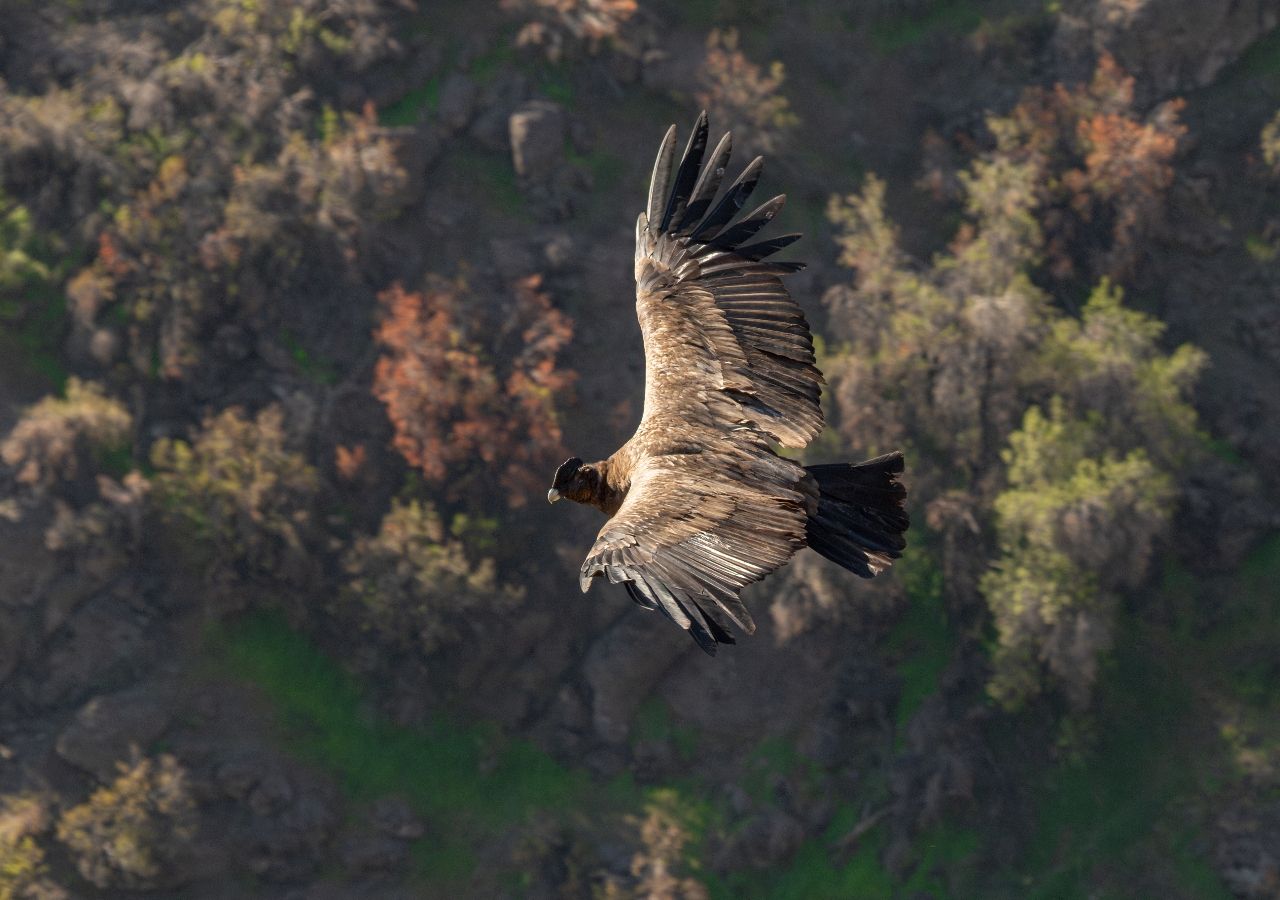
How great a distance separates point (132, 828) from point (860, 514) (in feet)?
71.0

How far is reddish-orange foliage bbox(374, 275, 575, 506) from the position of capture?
32062 mm

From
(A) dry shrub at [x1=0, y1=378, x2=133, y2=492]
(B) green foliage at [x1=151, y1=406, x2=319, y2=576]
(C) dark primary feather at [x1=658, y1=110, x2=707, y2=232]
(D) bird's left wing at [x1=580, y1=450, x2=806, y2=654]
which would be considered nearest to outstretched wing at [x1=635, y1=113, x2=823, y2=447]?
(C) dark primary feather at [x1=658, y1=110, x2=707, y2=232]

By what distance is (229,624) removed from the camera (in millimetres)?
33250

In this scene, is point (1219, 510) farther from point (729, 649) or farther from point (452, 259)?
point (452, 259)

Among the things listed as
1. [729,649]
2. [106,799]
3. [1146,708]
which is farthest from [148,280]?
[1146,708]

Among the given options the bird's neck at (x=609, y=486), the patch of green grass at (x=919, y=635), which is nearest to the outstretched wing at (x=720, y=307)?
the bird's neck at (x=609, y=486)

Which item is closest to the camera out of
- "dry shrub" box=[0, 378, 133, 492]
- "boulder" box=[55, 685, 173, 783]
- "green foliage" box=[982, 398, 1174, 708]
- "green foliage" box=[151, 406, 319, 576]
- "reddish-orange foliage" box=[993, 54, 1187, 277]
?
"green foliage" box=[982, 398, 1174, 708]

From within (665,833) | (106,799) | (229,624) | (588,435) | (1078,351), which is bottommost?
(106,799)

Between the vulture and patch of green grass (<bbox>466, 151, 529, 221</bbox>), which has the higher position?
patch of green grass (<bbox>466, 151, 529, 221</bbox>)

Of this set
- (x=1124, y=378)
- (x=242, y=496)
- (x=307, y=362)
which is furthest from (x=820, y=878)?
(x=307, y=362)

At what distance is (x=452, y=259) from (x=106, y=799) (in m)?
14.1

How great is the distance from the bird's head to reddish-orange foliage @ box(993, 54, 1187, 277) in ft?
75.9

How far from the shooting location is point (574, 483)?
1330cm

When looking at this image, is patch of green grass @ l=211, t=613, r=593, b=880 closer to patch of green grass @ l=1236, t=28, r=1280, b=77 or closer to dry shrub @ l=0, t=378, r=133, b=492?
dry shrub @ l=0, t=378, r=133, b=492
